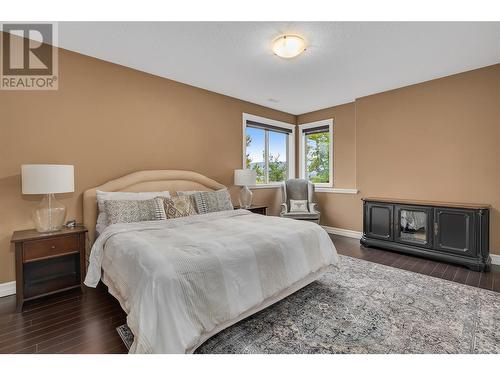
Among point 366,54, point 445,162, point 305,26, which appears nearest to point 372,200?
point 445,162

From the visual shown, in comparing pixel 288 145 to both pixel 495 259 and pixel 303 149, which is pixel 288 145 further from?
pixel 495 259

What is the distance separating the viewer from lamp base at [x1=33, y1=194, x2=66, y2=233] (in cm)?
241

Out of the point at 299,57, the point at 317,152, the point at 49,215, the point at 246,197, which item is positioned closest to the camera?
the point at 49,215

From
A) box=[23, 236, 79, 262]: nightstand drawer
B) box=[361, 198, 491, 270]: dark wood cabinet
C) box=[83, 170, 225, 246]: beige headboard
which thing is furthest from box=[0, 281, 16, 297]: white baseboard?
box=[361, 198, 491, 270]: dark wood cabinet

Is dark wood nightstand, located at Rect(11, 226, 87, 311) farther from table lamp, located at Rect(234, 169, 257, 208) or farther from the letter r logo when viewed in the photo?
table lamp, located at Rect(234, 169, 257, 208)

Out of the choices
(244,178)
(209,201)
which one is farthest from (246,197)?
(209,201)

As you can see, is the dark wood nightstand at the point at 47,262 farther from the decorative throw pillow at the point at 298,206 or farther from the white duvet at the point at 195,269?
the decorative throw pillow at the point at 298,206

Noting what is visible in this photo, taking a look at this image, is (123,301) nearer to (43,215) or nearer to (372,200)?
(43,215)

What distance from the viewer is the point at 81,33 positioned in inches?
97.3

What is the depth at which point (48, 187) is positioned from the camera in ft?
7.52

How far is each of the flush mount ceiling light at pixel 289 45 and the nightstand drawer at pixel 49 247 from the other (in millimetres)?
2935

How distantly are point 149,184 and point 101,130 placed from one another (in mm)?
887

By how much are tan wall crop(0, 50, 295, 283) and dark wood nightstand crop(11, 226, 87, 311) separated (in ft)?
0.88
